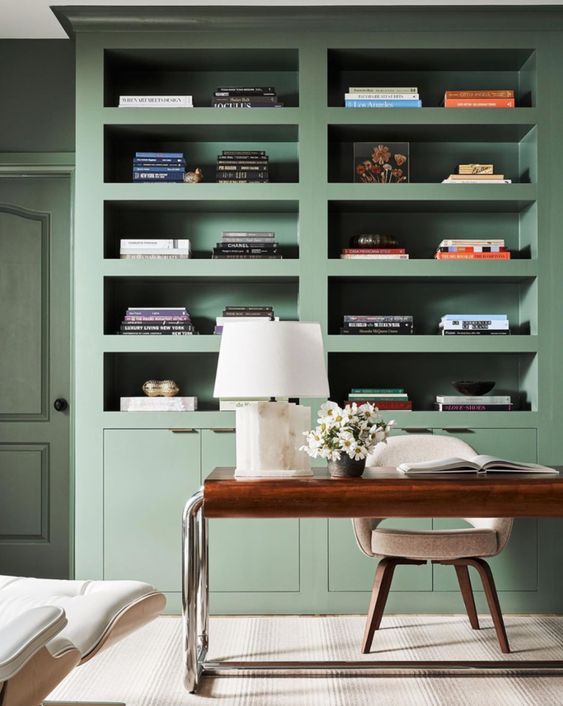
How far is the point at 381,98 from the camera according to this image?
11.8 ft

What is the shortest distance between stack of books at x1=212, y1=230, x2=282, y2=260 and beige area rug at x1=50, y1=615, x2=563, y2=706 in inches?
62.5

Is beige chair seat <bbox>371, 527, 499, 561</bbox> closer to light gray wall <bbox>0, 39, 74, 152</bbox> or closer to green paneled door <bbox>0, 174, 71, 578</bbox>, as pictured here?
green paneled door <bbox>0, 174, 71, 578</bbox>

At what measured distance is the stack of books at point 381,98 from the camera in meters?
3.59

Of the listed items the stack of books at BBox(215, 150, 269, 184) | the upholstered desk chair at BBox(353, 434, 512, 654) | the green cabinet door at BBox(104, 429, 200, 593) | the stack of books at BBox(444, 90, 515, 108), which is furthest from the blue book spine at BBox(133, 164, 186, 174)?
the upholstered desk chair at BBox(353, 434, 512, 654)

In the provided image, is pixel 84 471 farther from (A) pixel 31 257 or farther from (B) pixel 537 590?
(B) pixel 537 590

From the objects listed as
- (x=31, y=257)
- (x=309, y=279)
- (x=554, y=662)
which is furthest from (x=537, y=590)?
(x=31, y=257)

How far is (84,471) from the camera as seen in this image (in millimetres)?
3523

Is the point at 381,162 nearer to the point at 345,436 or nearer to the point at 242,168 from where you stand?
the point at 242,168

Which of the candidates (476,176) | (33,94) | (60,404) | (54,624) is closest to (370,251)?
(476,176)

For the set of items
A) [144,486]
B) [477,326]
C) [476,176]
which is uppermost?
[476,176]

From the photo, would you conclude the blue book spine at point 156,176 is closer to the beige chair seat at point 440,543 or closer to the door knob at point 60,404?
the door knob at point 60,404

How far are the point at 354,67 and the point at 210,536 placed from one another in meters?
2.28

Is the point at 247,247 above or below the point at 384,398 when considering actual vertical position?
above

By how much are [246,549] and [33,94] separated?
95.7 inches
